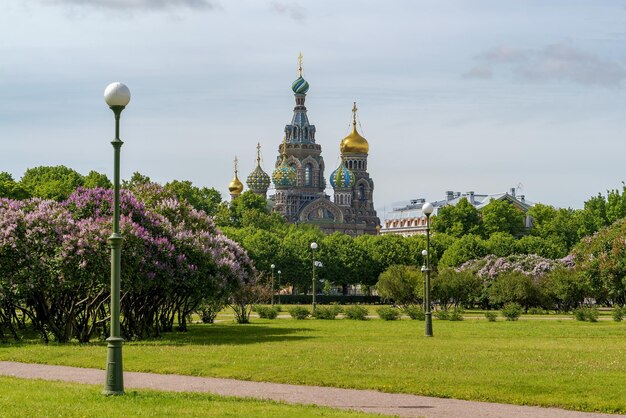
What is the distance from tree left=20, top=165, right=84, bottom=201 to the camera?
8262 cm

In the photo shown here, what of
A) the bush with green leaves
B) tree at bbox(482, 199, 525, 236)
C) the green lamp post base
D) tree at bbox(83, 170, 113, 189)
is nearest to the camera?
the green lamp post base

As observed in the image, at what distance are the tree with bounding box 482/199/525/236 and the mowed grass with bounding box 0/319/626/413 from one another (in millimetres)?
94207

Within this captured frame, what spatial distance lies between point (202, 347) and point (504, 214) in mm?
107778

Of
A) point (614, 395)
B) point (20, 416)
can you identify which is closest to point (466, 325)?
point (614, 395)

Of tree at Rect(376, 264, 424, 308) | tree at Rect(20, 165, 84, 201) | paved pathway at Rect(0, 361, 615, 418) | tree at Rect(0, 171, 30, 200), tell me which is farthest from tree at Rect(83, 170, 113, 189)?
paved pathway at Rect(0, 361, 615, 418)

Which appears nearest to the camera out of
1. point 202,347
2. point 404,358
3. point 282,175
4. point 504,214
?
point 404,358

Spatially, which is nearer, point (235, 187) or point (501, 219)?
point (501, 219)

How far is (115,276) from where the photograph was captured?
19656mm

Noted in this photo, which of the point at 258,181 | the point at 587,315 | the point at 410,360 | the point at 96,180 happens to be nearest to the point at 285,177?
the point at 258,181

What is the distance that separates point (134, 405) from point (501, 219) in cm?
12049

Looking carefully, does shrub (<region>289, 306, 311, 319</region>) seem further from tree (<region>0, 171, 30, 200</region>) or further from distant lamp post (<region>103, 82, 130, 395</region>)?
Answer: distant lamp post (<region>103, 82, 130, 395</region>)

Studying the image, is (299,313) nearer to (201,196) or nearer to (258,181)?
(201,196)

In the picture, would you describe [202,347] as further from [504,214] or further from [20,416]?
[504,214]

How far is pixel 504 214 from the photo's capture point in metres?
137
